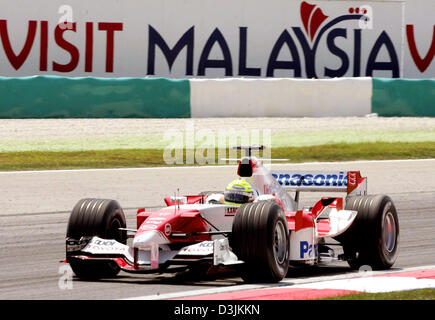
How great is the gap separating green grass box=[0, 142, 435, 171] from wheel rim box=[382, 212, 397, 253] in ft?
27.0

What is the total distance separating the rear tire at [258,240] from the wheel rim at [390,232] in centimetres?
167

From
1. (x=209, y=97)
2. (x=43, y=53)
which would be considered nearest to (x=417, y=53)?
(x=209, y=97)

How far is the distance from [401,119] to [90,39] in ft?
26.1

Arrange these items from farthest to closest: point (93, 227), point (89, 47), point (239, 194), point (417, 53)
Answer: point (417, 53) < point (89, 47) < point (239, 194) < point (93, 227)

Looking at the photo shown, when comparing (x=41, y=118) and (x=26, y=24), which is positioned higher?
(x=26, y=24)

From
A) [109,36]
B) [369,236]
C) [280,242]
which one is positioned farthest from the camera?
[109,36]

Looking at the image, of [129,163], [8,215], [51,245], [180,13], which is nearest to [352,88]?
[180,13]

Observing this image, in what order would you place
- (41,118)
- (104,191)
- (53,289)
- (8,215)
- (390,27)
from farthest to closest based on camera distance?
1. (390,27)
2. (41,118)
3. (104,191)
4. (8,215)
5. (53,289)

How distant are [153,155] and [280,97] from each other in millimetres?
4893

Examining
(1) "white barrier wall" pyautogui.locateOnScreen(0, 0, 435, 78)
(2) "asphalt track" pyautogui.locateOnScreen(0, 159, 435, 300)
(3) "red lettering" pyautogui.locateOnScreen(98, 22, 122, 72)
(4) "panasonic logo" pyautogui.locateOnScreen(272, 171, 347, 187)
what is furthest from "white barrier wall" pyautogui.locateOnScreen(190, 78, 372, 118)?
(4) "panasonic logo" pyautogui.locateOnScreen(272, 171, 347, 187)

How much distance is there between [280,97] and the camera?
73.2 feet

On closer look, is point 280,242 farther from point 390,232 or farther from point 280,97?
point 280,97
